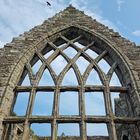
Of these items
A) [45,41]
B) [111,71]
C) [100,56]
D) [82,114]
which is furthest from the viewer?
[45,41]

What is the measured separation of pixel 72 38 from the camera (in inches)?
294

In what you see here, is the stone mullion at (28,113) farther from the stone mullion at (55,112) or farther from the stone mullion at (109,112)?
the stone mullion at (109,112)

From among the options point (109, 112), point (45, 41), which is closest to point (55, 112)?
point (109, 112)

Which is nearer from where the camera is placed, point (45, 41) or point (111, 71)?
point (111, 71)

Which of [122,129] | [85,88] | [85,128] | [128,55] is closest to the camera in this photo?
[85,128]

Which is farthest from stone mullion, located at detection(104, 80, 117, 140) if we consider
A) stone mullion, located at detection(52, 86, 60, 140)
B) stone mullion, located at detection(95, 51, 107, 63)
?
stone mullion, located at detection(52, 86, 60, 140)

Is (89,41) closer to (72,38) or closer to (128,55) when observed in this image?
(72,38)

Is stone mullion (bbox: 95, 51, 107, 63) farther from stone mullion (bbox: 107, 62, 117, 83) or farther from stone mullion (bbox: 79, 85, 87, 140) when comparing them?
Answer: stone mullion (bbox: 79, 85, 87, 140)

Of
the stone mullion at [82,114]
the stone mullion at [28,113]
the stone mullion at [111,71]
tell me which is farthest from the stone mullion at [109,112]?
the stone mullion at [28,113]

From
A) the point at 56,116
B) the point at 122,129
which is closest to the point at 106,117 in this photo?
the point at 56,116

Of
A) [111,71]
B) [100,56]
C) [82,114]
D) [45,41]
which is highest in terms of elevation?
[45,41]

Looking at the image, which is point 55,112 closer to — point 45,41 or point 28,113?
point 28,113

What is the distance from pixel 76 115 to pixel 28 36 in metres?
2.55

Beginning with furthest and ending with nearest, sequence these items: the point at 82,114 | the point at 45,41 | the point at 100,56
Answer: the point at 45,41 → the point at 100,56 → the point at 82,114
